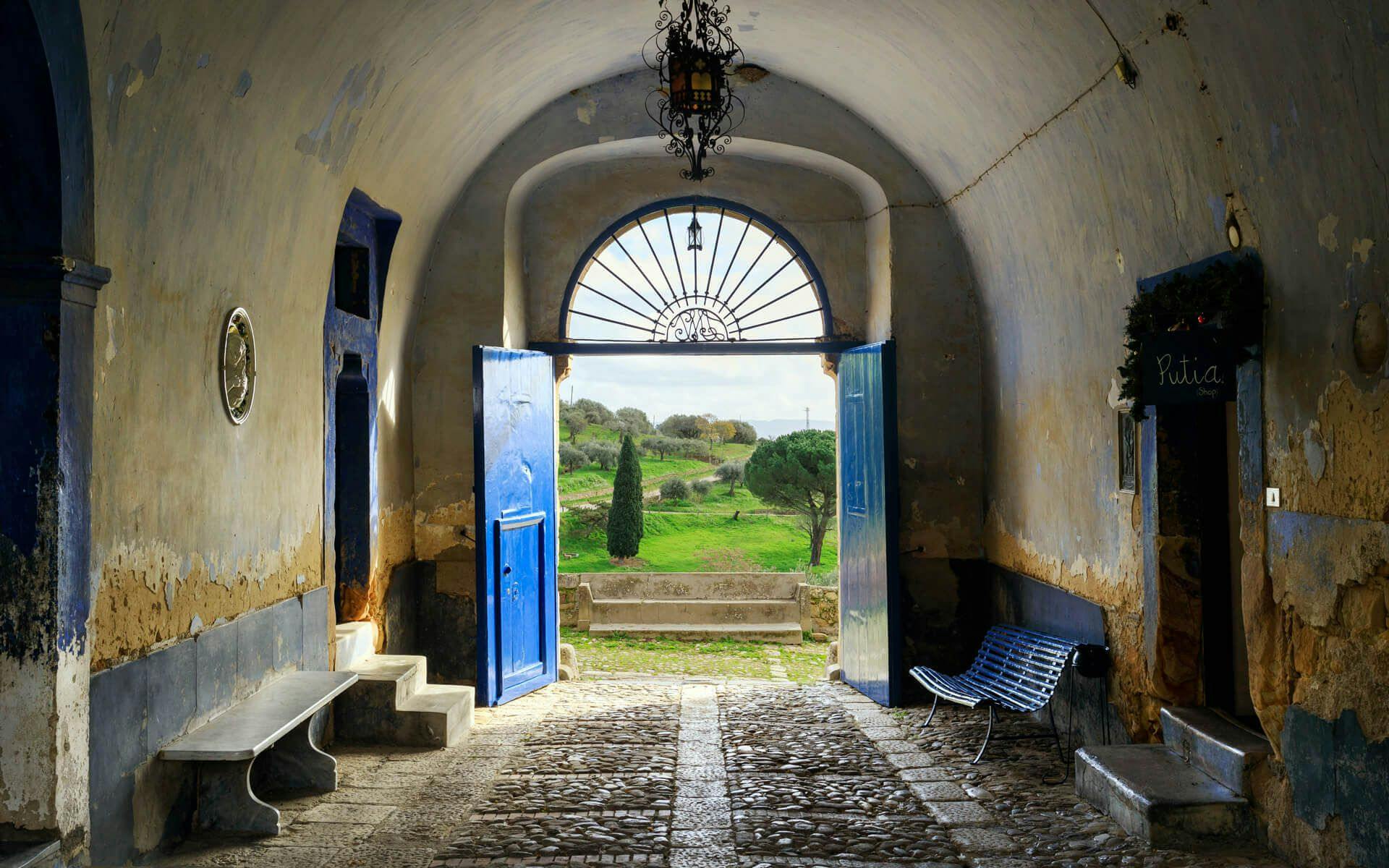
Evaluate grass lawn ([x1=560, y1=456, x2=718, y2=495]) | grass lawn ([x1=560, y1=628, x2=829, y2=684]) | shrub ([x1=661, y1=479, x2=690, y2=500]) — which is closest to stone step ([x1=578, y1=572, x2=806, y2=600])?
grass lawn ([x1=560, y1=628, x2=829, y2=684])

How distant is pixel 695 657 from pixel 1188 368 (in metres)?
8.89

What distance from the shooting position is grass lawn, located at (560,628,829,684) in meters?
11.7

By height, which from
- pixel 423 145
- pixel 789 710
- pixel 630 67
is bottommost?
pixel 789 710

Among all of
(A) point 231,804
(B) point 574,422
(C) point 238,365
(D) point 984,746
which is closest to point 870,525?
(D) point 984,746

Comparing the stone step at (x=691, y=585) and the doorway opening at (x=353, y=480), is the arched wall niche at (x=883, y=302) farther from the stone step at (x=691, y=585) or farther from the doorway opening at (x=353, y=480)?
the stone step at (x=691, y=585)

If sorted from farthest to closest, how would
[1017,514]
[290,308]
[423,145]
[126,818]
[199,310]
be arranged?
1. [1017,514]
2. [423,145]
3. [290,308]
4. [199,310]
5. [126,818]

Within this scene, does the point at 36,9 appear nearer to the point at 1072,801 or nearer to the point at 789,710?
the point at 1072,801

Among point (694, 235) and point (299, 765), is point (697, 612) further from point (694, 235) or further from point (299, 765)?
point (299, 765)

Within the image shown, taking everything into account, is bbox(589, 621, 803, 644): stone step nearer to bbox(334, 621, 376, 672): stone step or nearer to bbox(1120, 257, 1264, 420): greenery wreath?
bbox(334, 621, 376, 672): stone step

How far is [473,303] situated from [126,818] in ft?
17.3

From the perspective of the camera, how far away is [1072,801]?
19.0 feet

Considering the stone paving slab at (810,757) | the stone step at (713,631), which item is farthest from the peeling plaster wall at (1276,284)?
the stone step at (713,631)

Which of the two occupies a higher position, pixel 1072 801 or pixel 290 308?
pixel 290 308

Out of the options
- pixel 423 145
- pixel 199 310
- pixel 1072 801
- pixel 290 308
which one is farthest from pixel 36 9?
pixel 1072 801
